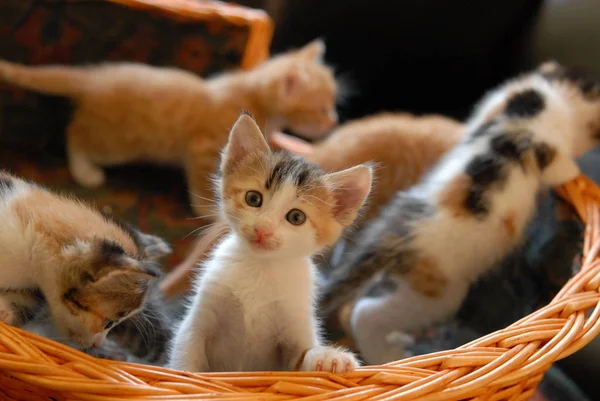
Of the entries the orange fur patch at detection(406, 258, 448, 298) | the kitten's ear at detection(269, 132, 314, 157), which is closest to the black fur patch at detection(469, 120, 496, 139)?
the orange fur patch at detection(406, 258, 448, 298)

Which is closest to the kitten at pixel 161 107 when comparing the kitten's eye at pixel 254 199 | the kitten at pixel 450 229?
the kitten at pixel 450 229

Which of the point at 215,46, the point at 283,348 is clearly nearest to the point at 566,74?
the point at 215,46

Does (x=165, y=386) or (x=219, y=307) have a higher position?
(x=219, y=307)

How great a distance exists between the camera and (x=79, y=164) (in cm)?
158

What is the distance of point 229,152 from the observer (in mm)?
901

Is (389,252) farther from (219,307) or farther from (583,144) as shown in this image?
(583,144)

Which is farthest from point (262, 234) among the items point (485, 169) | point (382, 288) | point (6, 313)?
point (485, 169)

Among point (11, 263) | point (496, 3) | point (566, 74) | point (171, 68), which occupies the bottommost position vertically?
point (11, 263)

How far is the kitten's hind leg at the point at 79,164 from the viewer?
1569 mm

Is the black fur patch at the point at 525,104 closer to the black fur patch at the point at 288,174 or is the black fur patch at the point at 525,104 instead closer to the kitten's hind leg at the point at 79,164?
the black fur patch at the point at 288,174

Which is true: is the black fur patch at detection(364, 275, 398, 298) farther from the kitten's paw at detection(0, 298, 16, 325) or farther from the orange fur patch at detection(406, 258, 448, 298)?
the kitten's paw at detection(0, 298, 16, 325)

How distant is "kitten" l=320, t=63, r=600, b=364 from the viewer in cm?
128

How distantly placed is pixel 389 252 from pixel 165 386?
726mm

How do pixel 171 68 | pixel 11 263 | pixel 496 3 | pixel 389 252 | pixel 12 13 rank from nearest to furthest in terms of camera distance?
pixel 11 263 → pixel 389 252 → pixel 12 13 → pixel 171 68 → pixel 496 3
